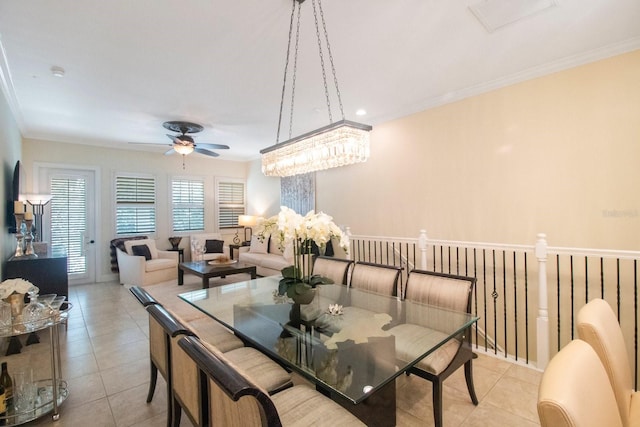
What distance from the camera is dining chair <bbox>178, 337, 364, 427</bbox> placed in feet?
2.91

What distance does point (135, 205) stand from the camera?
638 cm

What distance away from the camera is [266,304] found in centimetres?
242

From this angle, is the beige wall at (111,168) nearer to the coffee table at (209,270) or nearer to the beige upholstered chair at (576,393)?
the coffee table at (209,270)

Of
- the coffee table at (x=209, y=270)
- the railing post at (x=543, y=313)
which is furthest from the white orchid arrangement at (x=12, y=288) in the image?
the railing post at (x=543, y=313)

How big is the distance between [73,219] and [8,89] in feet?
9.95

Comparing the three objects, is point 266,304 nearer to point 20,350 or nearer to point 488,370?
point 488,370

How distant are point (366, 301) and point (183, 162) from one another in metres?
6.08

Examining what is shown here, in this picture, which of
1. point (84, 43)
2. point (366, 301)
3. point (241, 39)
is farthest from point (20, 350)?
point (241, 39)

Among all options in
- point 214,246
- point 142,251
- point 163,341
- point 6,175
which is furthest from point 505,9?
point 214,246

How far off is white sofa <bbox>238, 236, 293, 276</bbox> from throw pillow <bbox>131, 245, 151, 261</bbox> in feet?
5.85

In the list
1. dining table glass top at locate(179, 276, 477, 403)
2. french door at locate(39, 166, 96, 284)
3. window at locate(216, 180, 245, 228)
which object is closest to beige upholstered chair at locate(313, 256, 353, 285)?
dining table glass top at locate(179, 276, 477, 403)

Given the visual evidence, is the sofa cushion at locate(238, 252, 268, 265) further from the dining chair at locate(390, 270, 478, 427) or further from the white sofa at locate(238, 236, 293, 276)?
the dining chair at locate(390, 270, 478, 427)

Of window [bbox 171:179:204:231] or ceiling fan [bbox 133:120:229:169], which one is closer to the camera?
ceiling fan [bbox 133:120:229:169]

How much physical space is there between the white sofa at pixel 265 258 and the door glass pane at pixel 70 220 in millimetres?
3056
